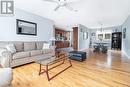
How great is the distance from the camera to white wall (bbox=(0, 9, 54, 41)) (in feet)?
12.4

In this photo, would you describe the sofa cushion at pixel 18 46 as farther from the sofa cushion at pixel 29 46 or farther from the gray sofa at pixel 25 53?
the sofa cushion at pixel 29 46

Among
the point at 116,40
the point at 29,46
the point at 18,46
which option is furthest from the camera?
the point at 116,40

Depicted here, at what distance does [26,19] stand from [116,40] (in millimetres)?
8497

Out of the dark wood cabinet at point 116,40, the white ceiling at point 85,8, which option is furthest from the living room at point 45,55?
the dark wood cabinet at point 116,40

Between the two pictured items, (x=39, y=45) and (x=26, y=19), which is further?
(x=39, y=45)

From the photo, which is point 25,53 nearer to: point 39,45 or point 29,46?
point 29,46

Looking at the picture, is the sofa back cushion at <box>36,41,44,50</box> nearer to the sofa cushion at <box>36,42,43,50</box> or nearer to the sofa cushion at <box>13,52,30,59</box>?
the sofa cushion at <box>36,42,43,50</box>

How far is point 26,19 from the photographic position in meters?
4.59

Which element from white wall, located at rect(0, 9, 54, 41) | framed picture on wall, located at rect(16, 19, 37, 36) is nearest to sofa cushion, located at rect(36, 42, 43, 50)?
white wall, located at rect(0, 9, 54, 41)

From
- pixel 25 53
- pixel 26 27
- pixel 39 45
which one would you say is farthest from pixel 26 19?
pixel 25 53

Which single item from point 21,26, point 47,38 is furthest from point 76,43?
point 21,26

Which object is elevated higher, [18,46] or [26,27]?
[26,27]

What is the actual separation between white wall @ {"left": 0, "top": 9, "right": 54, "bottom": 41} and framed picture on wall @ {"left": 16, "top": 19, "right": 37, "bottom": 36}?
151mm

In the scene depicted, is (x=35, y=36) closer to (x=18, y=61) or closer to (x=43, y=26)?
(x=43, y=26)
